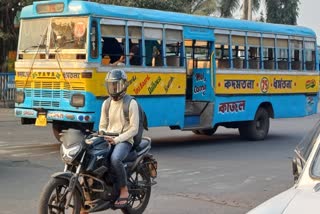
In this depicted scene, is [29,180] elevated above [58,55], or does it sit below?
below

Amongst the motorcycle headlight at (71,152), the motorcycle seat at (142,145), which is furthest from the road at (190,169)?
the motorcycle headlight at (71,152)

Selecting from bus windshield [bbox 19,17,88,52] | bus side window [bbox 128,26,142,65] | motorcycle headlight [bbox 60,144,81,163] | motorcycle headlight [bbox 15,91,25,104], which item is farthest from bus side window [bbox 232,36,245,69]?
motorcycle headlight [bbox 60,144,81,163]

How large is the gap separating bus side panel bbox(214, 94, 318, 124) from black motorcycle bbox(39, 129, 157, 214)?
780 cm

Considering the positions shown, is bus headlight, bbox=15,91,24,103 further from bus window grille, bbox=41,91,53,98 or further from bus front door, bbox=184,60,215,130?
bus front door, bbox=184,60,215,130

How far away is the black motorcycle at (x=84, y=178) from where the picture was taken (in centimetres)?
615

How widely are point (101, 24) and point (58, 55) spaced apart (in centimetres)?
108

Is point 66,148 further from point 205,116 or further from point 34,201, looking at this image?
point 205,116

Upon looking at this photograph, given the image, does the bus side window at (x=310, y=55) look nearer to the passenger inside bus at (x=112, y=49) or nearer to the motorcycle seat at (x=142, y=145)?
the passenger inside bus at (x=112, y=49)

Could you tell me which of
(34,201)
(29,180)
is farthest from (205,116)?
(34,201)

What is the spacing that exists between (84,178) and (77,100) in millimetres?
5450

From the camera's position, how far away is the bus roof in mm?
11986

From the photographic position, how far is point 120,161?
652 centimetres

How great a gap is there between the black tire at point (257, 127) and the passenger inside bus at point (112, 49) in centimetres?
481

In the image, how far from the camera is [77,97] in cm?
1177
